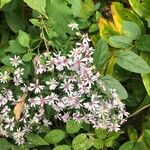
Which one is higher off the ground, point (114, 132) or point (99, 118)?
point (99, 118)

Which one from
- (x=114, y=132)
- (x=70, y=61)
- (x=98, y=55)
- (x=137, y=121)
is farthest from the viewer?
(x=137, y=121)

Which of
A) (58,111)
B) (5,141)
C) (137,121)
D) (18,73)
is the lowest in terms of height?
(137,121)

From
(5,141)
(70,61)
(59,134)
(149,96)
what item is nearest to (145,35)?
(149,96)

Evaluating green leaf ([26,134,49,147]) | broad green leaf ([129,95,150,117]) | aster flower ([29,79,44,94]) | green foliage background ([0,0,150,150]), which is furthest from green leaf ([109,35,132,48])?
green leaf ([26,134,49,147])

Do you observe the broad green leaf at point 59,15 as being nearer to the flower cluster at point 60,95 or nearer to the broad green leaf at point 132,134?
the flower cluster at point 60,95

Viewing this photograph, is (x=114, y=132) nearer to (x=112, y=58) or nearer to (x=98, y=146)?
(x=98, y=146)

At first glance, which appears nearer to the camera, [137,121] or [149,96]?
[149,96]

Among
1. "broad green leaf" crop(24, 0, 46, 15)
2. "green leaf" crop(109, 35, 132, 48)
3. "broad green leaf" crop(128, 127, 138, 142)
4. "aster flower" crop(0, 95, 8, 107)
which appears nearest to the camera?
"broad green leaf" crop(24, 0, 46, 15)

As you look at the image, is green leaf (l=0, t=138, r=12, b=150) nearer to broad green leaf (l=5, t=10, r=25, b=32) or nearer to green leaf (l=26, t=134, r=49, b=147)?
green leaf (l=26, t=134, r=49, b=147)
